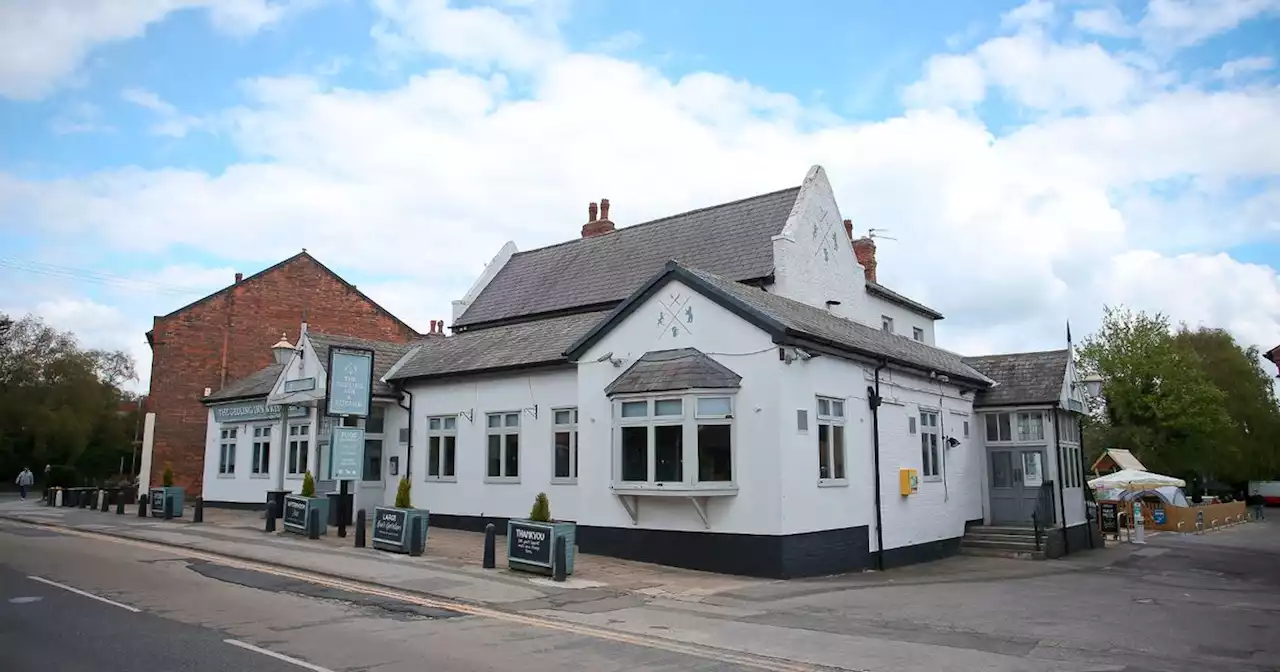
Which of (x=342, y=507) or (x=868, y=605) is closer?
(x=868, y=605)

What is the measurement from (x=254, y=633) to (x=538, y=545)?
611 centimetres

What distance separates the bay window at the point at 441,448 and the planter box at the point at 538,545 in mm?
7841

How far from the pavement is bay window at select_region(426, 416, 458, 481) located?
2.41 meters

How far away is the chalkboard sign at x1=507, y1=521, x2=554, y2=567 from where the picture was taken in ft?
49.8

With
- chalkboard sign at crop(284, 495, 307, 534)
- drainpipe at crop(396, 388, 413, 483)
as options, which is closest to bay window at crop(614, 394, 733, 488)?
chalkboard sign at crop(284, 495, 307, 534)

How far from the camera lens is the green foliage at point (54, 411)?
2063 inches

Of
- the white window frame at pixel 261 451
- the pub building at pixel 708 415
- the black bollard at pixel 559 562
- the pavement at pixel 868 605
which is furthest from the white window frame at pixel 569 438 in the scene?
the white window frame at pixel 261 451

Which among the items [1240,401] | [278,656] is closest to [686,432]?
[278,656]

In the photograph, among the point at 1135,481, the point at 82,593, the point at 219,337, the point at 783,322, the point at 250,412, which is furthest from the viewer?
the point at 219,337

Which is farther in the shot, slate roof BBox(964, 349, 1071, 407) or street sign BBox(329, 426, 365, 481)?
slate roof BBox(964, 349, 1071, 407)

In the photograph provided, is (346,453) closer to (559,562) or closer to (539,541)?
(539,541)

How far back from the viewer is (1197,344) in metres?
55.3

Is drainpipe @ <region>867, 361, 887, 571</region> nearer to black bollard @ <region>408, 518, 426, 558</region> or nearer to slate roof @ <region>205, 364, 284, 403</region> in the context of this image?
black bollard @ <region>408, 518, 426, 558</region>

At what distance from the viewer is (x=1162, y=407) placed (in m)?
47.2
